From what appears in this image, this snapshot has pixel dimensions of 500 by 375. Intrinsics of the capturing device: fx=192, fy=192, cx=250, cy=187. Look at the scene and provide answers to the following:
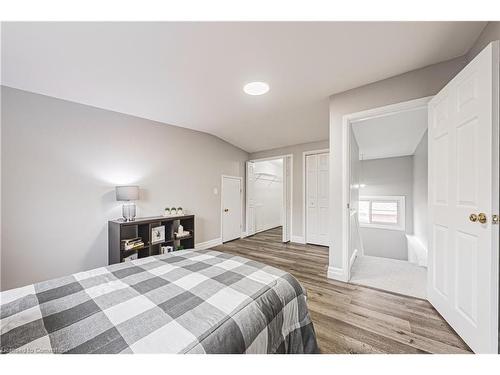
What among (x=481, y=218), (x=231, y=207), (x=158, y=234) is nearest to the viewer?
(x=481, y=218)

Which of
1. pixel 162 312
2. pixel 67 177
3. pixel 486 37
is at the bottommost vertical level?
pixel 162 312

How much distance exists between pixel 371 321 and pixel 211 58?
8.93ft

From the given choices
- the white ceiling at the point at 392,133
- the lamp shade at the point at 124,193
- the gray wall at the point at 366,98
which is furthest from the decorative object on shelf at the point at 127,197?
the white ceiling at the point at 392,133

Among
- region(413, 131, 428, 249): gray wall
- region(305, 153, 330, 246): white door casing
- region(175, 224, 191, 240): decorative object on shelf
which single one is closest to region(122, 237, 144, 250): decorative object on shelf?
region(175, 224, 191, 240): decorative object on shelf

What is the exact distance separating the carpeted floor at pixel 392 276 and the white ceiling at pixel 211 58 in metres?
2.37

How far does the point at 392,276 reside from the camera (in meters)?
2.46

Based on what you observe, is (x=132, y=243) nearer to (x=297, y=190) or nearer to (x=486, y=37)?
(x=297, y=190)

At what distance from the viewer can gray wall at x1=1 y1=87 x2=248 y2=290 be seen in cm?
207

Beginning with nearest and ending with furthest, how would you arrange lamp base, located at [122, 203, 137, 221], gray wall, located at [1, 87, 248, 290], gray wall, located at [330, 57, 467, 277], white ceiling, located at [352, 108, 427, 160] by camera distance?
gray wall, located at [330, 57, 467, 277]
gray wall, located at [1, 87, 248, 290]
lamp base, located at [122, 203, 137, 221]
white ceiling, located at [352, 108, 427, 160]

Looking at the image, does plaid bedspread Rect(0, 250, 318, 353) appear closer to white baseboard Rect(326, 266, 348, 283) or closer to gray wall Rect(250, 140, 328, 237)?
white baseboard Rect(326, 266, 348, 283)

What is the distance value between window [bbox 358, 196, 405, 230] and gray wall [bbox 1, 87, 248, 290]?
5.17 meters

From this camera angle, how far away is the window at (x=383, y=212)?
195 inches

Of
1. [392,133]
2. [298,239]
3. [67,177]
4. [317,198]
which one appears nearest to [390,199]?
[392,133]

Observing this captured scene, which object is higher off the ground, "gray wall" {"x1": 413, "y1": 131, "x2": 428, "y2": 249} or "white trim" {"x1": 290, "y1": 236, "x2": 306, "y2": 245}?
"gray wall" {"x1": 413, "y1": 131, "x2": 428, "y2": 249}
